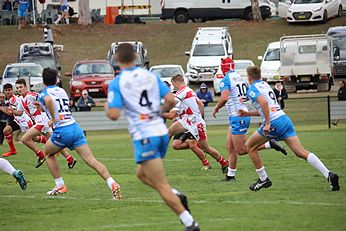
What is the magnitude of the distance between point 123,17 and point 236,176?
47343 millimetres

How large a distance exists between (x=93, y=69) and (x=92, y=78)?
0.90 meters

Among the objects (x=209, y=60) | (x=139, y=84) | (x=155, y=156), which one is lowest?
(x=209, y=60)

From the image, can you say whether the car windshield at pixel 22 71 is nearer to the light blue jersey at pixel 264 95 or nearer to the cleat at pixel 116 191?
the cleat at pixel 116 191

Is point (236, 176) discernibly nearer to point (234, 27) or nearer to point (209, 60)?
point (209, 60)

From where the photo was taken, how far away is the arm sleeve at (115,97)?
460 inches

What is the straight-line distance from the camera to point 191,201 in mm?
15734

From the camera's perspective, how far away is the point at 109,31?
63969 mm

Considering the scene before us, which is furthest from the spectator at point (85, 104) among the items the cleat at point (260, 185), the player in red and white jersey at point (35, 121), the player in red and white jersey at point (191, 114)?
the cleat at point (260, 185)

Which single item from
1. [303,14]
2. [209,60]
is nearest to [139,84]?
[209,60]

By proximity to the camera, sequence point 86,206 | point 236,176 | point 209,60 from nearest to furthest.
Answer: point 86,206
point 236,176
point 209,60

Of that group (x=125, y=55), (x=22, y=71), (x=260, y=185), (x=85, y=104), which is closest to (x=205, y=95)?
(x=85, y=104)

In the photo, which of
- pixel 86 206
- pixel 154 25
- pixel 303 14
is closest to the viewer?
pixel 86 206

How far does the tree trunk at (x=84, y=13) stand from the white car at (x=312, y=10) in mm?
12397

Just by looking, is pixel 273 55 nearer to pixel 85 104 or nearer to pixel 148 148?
pixel 85 104
